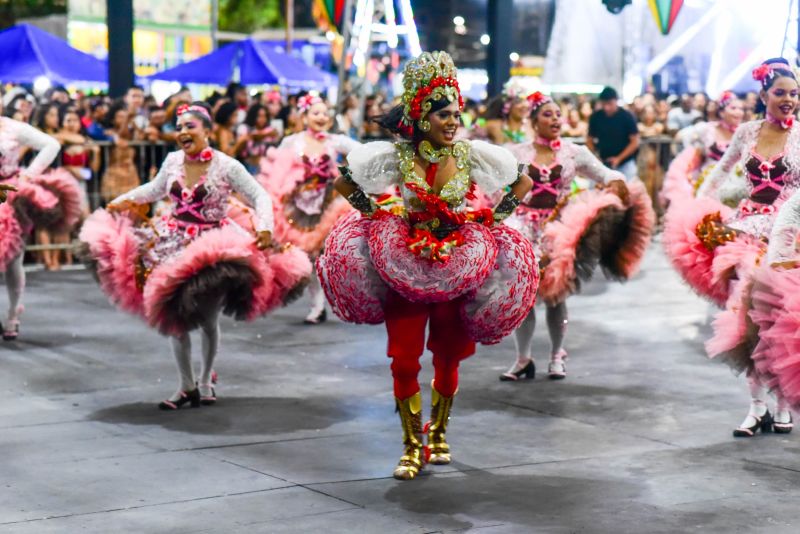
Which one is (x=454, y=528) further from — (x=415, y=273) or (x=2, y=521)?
(x=2, y=521)

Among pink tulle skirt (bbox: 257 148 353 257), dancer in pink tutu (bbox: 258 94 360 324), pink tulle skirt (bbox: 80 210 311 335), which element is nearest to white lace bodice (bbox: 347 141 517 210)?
pink tulle skirt (bbox: 80 210 311 335)

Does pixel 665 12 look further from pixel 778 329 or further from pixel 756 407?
pixel 778 329

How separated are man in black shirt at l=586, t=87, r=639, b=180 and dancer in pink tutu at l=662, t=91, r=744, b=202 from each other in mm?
3403

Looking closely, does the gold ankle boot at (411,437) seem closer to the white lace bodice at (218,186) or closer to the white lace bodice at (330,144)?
the white lace bodice at (218,186)

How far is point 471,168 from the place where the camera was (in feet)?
21.9

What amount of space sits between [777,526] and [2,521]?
3.26m

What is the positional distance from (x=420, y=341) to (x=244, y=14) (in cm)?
5144

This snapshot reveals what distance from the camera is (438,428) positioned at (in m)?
6.92

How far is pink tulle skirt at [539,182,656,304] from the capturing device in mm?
8891

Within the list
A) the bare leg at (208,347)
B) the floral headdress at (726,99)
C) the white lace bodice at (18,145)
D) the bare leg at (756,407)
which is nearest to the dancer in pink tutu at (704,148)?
the floral headdress at (726,99)

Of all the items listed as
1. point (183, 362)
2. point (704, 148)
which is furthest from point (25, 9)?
point (183, 362)

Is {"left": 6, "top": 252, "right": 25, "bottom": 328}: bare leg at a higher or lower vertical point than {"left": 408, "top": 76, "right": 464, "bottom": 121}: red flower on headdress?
lower

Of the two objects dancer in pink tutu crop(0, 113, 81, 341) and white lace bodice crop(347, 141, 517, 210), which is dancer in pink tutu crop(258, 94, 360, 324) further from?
white lace bodice crop(347, 141, 517, 210)

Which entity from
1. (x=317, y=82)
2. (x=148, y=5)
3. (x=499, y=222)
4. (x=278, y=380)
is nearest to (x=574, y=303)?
(x=278, y=380)
